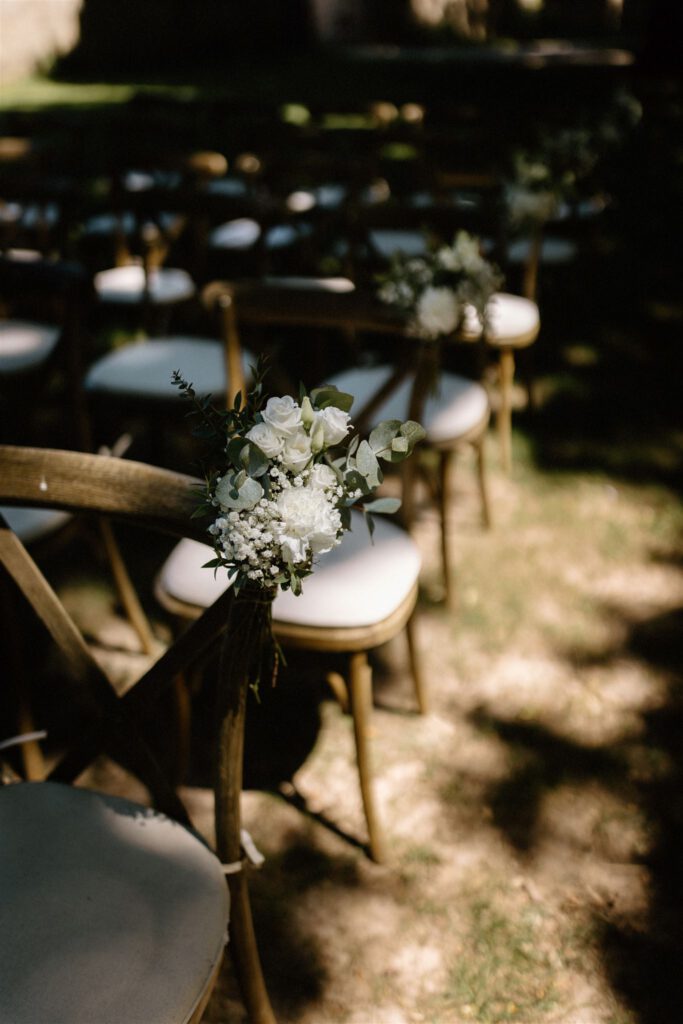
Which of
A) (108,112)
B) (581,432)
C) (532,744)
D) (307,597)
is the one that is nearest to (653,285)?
(581,432)

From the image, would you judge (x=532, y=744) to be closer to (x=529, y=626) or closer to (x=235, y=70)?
(x=529, y=626)

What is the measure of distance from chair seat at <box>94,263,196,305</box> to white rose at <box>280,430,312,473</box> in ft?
8.55

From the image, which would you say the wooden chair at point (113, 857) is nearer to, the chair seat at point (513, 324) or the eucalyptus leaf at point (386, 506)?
the eucalyptus leaf at point (386, 506)

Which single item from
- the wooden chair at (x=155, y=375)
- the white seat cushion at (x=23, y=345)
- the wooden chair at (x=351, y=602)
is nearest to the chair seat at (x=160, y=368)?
the wooden chair at (x=155, y=375)

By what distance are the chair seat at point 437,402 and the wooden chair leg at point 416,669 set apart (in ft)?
1.99

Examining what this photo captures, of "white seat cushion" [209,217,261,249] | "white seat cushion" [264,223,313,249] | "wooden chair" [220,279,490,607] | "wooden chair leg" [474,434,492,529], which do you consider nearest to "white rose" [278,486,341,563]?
"wooden chair" [220,279,490,607]

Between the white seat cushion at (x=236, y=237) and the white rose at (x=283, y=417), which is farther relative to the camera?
the white seat cushion at (x=236, y=237)

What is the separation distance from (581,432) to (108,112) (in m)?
8.91

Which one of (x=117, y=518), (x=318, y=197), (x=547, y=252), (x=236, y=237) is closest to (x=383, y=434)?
(x=117, y=518)

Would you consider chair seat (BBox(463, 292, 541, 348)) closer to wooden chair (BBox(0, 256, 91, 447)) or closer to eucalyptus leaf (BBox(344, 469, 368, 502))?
wooden chair (BBox(0, 256, 91, 447))

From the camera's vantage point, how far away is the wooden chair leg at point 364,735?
5.83ft

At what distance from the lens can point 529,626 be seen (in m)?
2.70

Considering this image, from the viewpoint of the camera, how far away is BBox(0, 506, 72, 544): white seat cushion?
1.94m

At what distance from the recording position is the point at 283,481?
112cm
